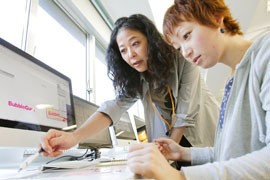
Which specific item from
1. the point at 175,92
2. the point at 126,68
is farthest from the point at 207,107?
the point at 126,68

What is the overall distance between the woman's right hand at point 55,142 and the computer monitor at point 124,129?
0.75m

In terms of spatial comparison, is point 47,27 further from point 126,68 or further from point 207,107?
point 207,107

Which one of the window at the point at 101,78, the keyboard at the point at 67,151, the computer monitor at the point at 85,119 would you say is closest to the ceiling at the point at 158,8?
the window at the point at 101,78

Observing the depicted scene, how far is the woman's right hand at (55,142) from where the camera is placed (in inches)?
24.8

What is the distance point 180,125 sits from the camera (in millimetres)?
1020

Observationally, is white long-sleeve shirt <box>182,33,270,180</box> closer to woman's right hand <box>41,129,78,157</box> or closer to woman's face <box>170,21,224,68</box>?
woman's face <box>170,21,224,68</box>

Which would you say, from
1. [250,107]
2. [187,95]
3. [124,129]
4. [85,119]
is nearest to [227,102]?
[250,107]

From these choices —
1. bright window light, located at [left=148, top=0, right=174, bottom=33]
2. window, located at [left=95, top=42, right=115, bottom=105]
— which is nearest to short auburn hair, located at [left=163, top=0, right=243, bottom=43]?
bright window light, located at [left=148, top=0, right=174, bottom=33]

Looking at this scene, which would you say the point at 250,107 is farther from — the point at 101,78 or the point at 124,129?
the point at 101,78

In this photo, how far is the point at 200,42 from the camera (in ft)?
2.17

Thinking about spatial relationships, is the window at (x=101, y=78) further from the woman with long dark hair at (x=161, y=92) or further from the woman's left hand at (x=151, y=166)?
the woman's left hand at (x=151, y=166)

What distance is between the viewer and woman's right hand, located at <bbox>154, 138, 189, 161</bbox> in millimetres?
772

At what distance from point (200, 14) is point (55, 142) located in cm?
67

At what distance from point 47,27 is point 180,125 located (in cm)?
140
